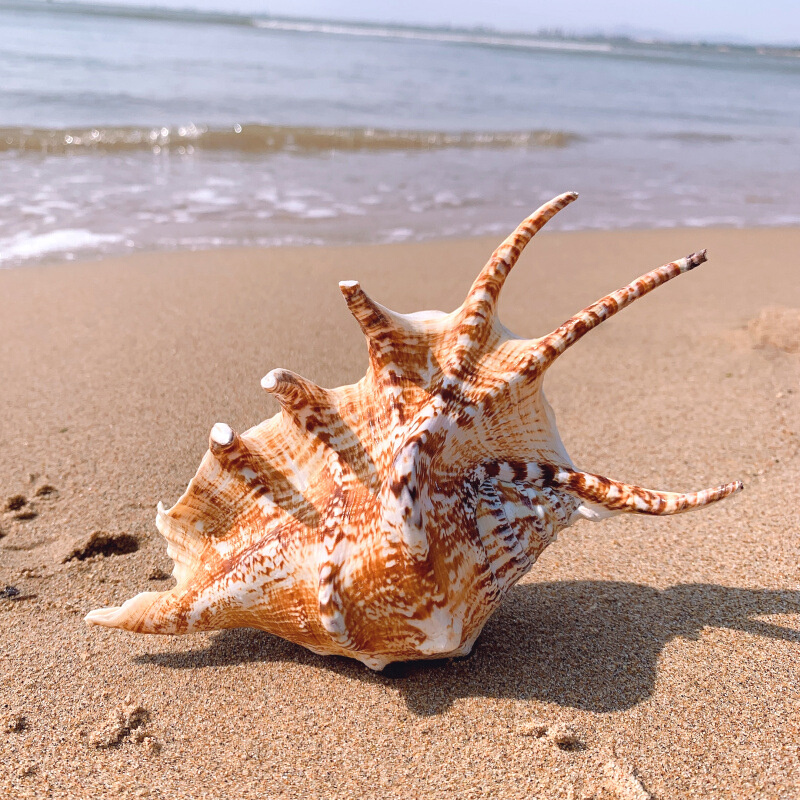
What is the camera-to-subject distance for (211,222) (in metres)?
6.65

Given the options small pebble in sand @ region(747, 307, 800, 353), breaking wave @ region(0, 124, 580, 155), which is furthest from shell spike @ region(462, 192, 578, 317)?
breaking wave @ region(0, 124, 580, 155)

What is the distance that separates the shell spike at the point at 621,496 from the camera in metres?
1.82

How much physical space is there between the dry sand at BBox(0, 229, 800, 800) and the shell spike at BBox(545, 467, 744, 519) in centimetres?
42

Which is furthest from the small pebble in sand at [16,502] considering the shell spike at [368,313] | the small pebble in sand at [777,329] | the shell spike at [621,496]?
the small pebble in sand at [777,329]

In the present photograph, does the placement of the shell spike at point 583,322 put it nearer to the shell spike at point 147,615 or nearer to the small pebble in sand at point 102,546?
the shell spike at point 147,615

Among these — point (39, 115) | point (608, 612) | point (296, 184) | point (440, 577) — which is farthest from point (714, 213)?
point (39, 115)

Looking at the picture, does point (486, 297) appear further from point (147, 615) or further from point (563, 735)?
point (147, 615)

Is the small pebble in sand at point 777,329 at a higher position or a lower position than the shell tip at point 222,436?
lower

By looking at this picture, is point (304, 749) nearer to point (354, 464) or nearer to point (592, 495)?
point (354, 464)

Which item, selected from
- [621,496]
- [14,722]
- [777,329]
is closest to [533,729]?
[621,496]

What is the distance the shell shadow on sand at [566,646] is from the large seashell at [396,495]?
11 centimetres

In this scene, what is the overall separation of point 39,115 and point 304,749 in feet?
35.5

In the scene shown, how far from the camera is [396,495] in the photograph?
165 centimetres

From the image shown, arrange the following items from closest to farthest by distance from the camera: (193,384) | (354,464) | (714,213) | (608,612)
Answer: (354,464), (608,612), (193,384), (714,213)
